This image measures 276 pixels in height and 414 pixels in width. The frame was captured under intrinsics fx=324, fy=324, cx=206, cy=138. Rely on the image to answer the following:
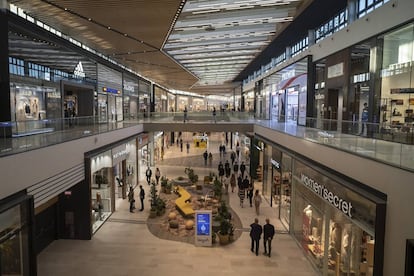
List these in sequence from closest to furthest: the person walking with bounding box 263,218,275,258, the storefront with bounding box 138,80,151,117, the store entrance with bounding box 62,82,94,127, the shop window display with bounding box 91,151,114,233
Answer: the person walking with bounding box 263,218,275,258 → the shop window display with bounding box 91,151,114,233 → the store entrance with bounding box 62,82,94,127 → the storefront with bounding box 138,80,151,117

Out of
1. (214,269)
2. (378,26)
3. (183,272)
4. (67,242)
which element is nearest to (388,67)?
(378,26)

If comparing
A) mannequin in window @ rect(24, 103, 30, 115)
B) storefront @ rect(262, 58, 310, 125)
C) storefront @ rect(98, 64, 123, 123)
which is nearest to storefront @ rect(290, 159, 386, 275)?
storefront @ rect(262, 58, 310, 125)

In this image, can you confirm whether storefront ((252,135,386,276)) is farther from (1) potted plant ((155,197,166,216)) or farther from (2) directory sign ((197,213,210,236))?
(1) potted plant ((155,197,166,216))

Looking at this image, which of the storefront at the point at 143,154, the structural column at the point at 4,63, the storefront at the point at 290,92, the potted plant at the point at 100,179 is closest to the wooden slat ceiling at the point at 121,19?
the structural column at the point at 4,63

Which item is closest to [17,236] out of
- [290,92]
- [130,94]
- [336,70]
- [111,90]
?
[336,70]

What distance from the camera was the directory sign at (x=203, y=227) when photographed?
10.7m

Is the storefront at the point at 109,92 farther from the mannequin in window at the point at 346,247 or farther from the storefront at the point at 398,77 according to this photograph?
the mannequin in window at the point at 346,247

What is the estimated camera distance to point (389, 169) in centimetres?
505

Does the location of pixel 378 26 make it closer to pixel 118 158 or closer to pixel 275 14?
pixel 275 14

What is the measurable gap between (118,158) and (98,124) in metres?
2.04

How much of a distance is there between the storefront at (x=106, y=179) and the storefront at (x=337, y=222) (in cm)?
701

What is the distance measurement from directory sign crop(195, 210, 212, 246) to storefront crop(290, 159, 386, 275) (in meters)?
3.04

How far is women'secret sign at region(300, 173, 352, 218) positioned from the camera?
6730 mm

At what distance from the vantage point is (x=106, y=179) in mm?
13930
